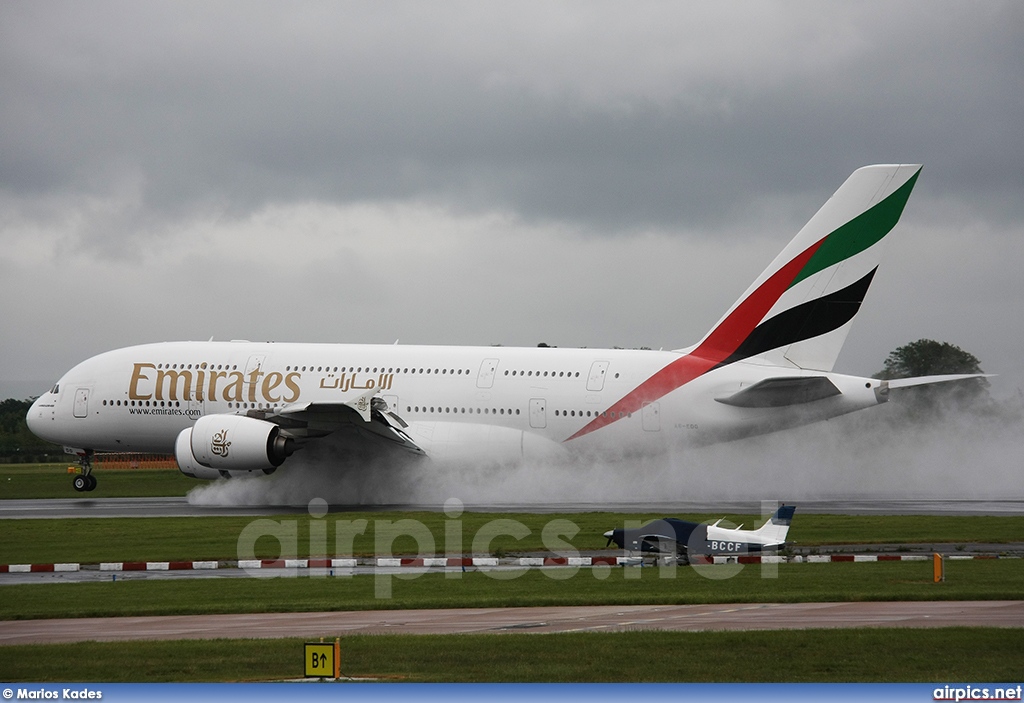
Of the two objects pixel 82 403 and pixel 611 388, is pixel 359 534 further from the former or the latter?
pixel 82 403

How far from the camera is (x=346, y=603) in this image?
17531 mm

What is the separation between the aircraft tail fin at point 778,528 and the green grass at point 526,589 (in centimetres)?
64

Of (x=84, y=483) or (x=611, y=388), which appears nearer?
(x=611, y=388)

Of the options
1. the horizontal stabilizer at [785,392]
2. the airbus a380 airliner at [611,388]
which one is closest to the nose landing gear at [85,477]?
the airbus a380 airliner at [611,388]

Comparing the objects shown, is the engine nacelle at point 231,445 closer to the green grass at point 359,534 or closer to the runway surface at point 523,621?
the green grass at point 359,534

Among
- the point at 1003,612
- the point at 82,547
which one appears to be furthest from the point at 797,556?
the point at 82,547

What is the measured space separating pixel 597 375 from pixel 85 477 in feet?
63.7

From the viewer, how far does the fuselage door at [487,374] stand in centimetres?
3666

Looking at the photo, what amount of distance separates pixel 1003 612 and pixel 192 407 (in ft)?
94.4

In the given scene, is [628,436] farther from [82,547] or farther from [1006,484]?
[82,547]

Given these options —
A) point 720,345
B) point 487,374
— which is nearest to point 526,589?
point 487,374

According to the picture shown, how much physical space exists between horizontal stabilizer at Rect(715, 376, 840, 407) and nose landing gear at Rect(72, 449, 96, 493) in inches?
918

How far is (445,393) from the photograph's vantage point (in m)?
37.0

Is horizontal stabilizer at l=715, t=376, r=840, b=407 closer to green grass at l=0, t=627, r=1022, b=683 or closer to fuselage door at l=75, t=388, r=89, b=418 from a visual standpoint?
green grass at l=0, t=627, r=1022, b=683
